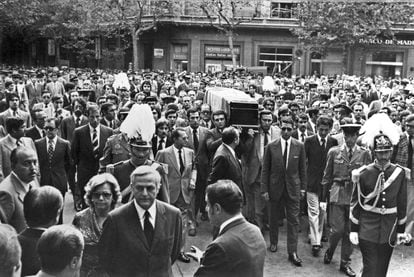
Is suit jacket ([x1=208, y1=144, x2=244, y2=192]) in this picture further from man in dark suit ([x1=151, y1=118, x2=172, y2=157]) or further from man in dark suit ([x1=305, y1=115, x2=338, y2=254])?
man in dark suit ([x1=305, y1=115, x2=338, y2=254])

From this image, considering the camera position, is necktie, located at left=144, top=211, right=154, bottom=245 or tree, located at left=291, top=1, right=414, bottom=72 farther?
tree, located at left=291, top=1, right=414, bottom=72

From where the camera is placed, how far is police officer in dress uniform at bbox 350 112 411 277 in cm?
561

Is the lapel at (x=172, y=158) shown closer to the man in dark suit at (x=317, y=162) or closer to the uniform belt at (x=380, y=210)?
the man in dark suit at (x=317, y=162)

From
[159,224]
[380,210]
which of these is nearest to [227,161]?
[380,210]

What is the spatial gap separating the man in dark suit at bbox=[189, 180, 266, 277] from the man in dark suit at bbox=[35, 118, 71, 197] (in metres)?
4.59

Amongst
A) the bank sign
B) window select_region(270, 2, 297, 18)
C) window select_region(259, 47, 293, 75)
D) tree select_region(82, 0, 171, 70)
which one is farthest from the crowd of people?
window select_region(259, 47, 293, 75)

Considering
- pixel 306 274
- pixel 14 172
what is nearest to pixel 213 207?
pixel 14 172

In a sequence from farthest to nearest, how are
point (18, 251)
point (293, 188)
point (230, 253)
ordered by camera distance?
point (293, 188)
point (230, 253)
point (18, 251)

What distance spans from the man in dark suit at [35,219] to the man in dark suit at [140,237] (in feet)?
1.35

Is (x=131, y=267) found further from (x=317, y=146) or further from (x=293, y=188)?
(x=317, y=146)

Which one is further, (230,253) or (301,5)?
(301,5)

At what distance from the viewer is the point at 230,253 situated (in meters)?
3.55

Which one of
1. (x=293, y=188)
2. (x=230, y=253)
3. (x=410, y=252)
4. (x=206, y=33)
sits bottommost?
(x=410, y=252)

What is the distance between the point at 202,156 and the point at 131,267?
4.94 meters
